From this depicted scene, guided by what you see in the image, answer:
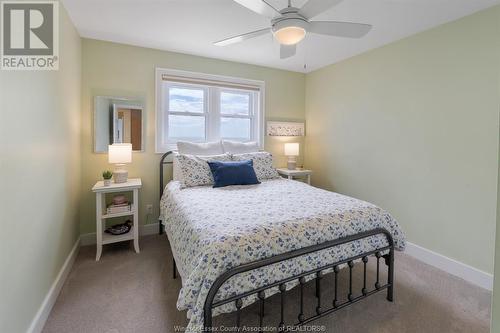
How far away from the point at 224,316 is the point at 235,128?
265 cm

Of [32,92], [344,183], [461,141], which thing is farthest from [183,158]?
[461,141]

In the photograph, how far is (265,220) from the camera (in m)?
1.57

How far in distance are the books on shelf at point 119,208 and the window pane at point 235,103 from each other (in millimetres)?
1861

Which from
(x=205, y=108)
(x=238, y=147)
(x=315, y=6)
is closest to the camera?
(x=315, y=6)

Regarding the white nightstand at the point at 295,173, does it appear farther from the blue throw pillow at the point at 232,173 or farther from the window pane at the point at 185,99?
the window pane at the point at 185,99

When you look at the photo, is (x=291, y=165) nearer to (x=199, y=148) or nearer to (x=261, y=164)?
(x=261, y=164)

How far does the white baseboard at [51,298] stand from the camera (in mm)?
1512

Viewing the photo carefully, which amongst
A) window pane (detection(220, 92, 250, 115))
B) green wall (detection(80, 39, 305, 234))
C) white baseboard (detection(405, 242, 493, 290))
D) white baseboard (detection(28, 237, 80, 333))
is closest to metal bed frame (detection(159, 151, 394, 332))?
white baseboard (detection(405, 242, 493, 290))

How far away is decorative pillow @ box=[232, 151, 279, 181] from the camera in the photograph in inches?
121

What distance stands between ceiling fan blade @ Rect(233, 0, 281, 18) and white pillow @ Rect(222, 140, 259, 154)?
1861mm

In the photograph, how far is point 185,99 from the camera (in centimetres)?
342

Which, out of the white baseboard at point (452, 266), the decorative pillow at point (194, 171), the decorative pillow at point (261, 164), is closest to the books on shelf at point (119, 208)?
the decorative pillow at point (194, 171)

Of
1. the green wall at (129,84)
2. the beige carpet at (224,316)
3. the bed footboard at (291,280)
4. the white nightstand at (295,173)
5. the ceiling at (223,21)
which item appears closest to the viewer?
the bed footboard at (291,280)

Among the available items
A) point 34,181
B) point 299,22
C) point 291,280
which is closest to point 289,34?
point 299,22
